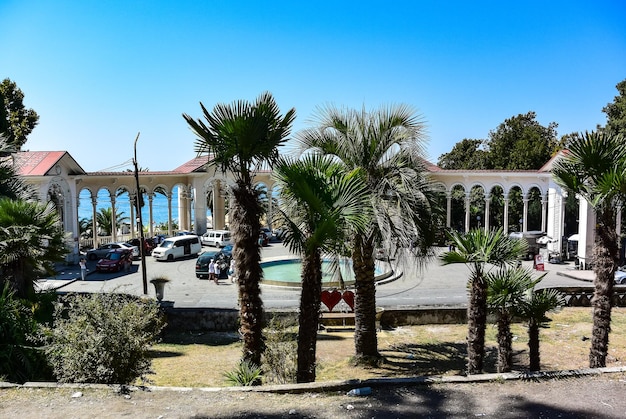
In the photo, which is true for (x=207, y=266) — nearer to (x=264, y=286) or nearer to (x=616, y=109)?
(x=264, y=286)

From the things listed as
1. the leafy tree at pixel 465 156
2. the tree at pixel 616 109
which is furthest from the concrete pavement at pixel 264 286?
the leafy tree at pixel 465 156

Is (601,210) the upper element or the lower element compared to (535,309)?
upper

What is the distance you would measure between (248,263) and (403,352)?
21.5ft

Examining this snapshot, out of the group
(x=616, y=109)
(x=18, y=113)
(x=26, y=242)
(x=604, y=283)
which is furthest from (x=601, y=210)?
(x=18, y=113)

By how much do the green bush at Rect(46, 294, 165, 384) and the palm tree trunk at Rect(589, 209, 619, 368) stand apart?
336 inches

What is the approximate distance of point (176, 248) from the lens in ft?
105

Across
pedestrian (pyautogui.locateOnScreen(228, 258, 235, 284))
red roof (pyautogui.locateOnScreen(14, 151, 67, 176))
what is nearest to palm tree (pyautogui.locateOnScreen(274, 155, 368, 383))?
pedestrian (pyautogui.locateOnScreen(228, 258, 235, 284))

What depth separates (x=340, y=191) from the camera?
27.5ft

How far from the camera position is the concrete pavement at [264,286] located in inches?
794

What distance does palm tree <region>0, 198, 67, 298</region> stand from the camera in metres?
11.4

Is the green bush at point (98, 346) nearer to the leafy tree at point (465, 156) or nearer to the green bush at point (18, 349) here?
the green bush at point (18, 349)

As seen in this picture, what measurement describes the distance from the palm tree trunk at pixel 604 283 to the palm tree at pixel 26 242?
12.0 metres

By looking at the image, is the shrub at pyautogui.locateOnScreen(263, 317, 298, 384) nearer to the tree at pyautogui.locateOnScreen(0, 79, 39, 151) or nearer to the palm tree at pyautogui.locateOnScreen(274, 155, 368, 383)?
the palm tree at pyautogui.locateOnScreen(274, 155, 368, 383)

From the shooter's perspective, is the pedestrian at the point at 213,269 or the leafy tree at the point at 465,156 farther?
the leafy tree at the point at 465,156
